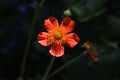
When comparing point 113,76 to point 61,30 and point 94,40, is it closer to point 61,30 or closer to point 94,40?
point 94,40

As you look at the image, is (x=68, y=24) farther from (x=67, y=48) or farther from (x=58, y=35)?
(x=67, y=48)

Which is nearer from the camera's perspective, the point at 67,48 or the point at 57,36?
the point at 57,36

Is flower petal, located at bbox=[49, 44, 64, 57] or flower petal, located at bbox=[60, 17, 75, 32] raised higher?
flower petal, located at bbox=[60, 17, 75, 32]

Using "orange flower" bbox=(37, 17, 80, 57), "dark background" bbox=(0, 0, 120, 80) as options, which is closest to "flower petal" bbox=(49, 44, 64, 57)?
"orange flower" bbox=(37, 17, 80, 57)

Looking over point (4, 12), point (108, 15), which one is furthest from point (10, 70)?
point (108, 15)

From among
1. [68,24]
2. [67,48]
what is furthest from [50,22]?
[67,48]

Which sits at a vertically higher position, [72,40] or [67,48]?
[72,40]

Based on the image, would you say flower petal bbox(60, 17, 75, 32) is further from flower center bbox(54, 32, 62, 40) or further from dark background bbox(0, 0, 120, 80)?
dark background bbox(0, 0, 120, 80)
